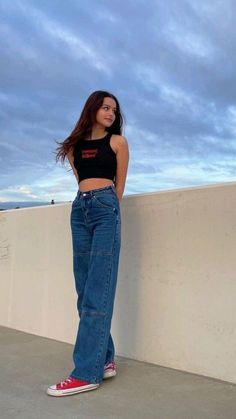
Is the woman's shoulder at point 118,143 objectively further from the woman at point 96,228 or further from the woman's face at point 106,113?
the woman's face at point 106,113

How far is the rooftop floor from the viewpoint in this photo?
2.62m

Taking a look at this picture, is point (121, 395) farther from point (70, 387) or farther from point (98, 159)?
point (98, 159)

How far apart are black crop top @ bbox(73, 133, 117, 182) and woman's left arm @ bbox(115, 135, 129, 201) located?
3 centimetres

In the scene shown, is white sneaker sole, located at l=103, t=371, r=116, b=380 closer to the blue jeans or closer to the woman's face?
the blue jeans

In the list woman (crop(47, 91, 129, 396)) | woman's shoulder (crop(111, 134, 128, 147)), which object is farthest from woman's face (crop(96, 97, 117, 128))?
woman's shoulder (crop(111, 134, 128, 147))

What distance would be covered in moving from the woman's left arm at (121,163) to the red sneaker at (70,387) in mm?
1114

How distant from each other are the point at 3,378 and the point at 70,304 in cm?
109

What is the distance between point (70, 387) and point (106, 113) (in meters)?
1.62

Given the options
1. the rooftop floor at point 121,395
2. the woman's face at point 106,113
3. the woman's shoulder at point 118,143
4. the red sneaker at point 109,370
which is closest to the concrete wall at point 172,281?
the rooftop floor at point 121,395

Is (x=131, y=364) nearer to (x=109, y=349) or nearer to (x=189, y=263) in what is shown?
(x=109, y=349)

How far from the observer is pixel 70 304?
14.1ft

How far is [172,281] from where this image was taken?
344cm

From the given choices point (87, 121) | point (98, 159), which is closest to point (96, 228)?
point (98, 159)

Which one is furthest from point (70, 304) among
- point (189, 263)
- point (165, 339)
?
point (189, 263)
